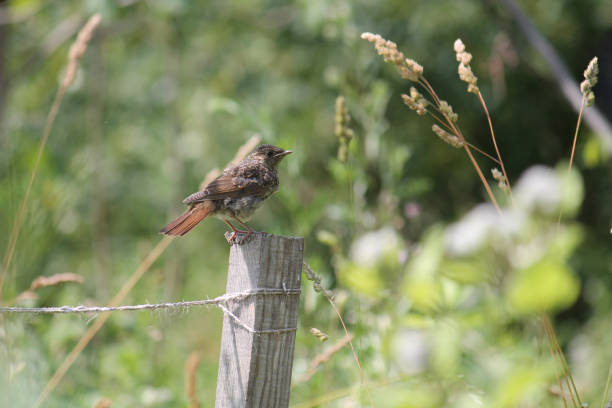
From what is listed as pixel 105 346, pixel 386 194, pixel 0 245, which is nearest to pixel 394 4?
pixel 386 194

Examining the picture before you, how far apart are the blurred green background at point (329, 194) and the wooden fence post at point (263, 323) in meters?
0.24

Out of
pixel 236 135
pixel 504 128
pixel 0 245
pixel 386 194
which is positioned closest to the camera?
pixel 0 245

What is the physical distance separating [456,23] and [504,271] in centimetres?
497

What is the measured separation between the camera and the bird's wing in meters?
2.43

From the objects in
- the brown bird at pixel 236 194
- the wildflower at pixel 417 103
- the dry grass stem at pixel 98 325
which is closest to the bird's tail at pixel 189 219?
the brown bird at pixel 236 194

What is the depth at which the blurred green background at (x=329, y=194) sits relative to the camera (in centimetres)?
83

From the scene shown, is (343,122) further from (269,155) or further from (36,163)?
(36,163)

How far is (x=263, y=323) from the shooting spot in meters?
1.56

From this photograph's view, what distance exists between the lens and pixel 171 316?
176cm

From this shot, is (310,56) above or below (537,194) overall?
above

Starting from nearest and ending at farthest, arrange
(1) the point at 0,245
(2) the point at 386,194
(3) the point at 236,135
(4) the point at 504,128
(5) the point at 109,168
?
(1) the point at 0,245
(2) the point at 386,194
(4) the point at 504,128
(3) the point at 236,135
(5) the point at 109,168

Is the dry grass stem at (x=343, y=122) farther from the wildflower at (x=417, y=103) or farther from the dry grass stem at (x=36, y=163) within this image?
the dry grass stem at (x=36, y=163)

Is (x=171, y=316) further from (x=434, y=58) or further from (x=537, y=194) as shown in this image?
(x=434, y=58)

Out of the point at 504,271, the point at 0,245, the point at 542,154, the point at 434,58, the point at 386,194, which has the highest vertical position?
the point at 434,58
